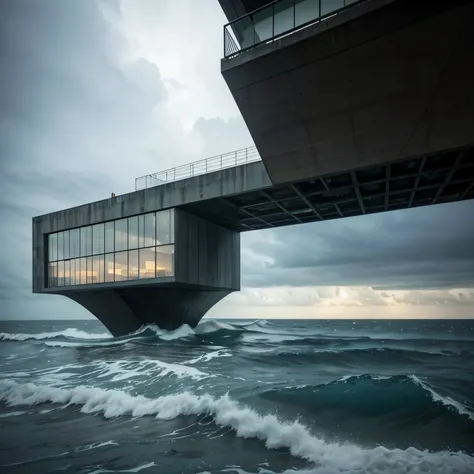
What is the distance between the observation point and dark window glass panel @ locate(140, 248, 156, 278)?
2767 cm

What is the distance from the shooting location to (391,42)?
892 centimetres

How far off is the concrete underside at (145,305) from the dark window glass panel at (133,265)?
258 centimetres

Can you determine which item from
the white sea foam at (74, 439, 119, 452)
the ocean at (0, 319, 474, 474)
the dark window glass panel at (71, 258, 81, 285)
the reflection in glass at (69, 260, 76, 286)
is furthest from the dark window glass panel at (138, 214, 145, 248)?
the white sea foam at (74, 439, 119, 452)

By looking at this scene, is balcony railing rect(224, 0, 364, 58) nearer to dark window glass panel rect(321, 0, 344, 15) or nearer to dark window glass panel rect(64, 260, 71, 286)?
dark window glass panel rect(321, 0, 344, 15)

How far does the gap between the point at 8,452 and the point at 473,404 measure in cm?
1375

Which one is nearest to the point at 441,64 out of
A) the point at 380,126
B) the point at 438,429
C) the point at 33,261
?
the point at 380,126

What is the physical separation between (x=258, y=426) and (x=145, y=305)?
2483cm

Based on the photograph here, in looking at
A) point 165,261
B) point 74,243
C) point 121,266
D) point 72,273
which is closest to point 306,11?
point 165,261

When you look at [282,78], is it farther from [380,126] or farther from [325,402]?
[325,402]

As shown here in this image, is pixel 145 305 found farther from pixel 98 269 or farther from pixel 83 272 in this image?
pixel 83 272

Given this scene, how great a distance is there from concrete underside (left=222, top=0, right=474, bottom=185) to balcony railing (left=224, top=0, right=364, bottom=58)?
2.02 feet

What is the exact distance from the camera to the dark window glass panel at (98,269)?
30962 mm

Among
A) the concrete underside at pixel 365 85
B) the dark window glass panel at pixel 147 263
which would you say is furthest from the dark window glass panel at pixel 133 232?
the concrete underside at pixel 365 85

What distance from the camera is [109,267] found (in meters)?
30.4
